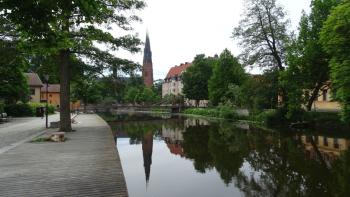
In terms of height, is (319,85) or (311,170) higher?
(319,85)

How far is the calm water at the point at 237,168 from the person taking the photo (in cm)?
1215

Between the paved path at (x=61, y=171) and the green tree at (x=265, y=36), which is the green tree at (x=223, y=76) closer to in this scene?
the green tree at (x=265, y=36)

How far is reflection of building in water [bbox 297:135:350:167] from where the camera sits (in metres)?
18.1

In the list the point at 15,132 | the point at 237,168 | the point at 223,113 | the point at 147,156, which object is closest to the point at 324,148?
the point at 237,168

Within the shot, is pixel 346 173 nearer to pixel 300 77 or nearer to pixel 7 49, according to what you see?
pixel 7 49

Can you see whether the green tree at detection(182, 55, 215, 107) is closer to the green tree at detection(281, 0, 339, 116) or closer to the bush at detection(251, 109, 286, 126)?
the bush at detection(251, 109, 286, 126)

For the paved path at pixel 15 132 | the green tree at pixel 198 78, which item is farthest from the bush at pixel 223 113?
the paved path at pixel 15 132

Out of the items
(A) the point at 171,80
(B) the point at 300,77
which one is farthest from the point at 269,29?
(A) the point at 171,80

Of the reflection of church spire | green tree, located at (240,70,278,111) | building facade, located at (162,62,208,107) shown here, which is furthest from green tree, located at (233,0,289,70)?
building facade, located at (162,62,208,107)

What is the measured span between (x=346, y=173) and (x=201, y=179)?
16.6 feet

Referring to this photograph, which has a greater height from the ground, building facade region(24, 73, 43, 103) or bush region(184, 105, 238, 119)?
building facade region(24, 73, 43, 103)

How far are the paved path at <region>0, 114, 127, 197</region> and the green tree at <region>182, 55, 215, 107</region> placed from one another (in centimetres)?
6588

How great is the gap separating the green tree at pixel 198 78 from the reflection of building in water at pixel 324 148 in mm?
55250

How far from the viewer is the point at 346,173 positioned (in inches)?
551
